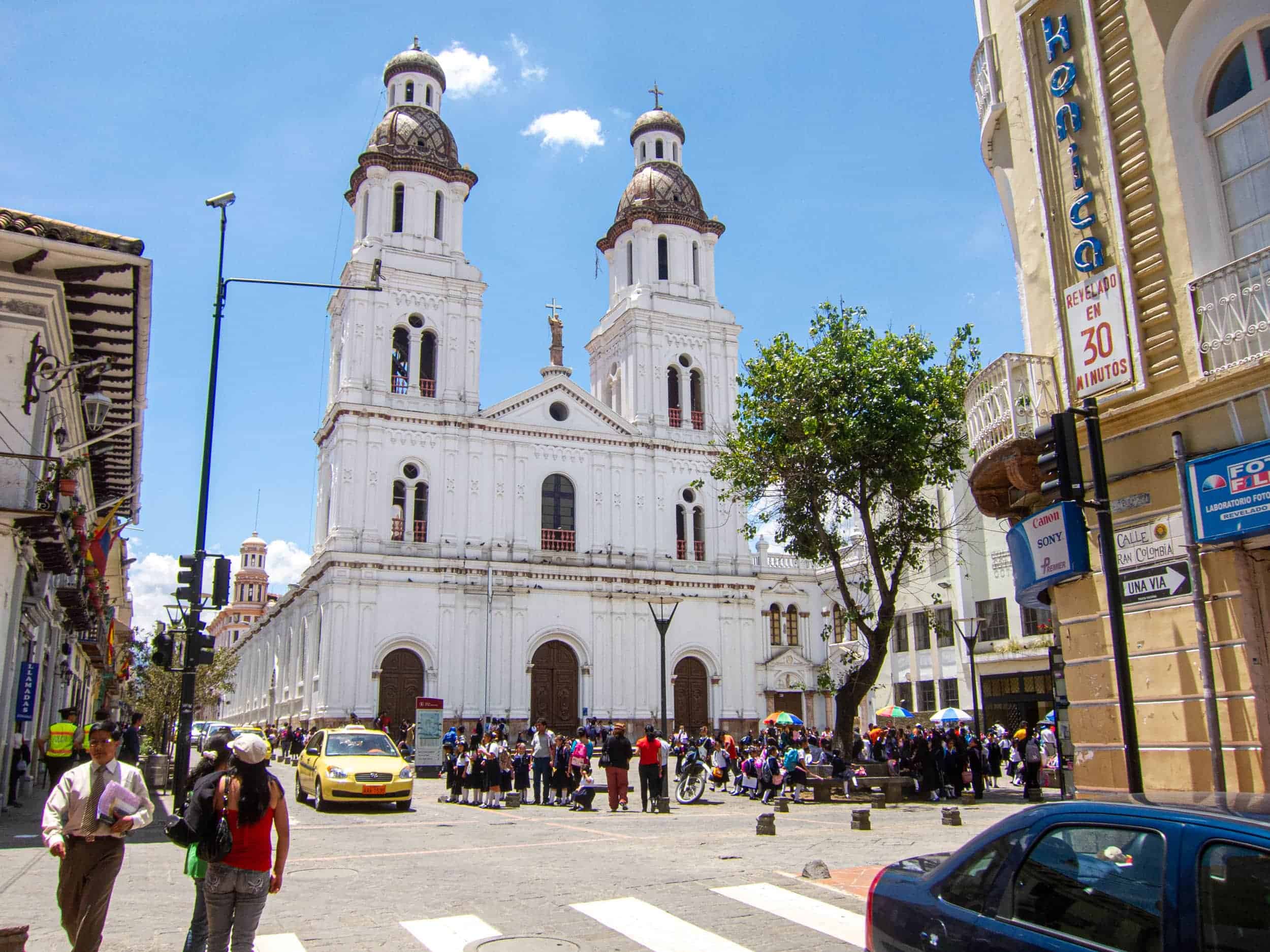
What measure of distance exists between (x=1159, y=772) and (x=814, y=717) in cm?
3683

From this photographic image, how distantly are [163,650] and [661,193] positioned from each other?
3661cm

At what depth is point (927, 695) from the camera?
37.4m

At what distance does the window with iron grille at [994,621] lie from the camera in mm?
33594

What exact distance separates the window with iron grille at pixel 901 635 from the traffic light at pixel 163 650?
2940 centimetres

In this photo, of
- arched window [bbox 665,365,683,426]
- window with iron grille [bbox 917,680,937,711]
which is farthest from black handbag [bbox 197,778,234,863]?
arched window [bbox 665,365,683,426]

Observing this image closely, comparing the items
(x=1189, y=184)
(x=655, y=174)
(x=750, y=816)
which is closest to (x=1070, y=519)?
(x=1189, y=184)

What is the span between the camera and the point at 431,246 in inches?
1667

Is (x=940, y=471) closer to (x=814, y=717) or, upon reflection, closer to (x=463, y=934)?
(x=463, y=934)

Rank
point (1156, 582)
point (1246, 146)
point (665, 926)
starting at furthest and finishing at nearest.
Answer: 1. point (1246, 146)
2. point (1156, 582)
3. point (665, 926)

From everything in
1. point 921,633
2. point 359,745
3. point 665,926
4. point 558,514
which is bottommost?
point 665,926

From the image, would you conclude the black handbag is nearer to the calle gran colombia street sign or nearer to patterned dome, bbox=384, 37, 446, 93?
the calle gran colombia street sign

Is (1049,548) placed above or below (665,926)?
above

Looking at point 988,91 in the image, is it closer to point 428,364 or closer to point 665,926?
point 665,926

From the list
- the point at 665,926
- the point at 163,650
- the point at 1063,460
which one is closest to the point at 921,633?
the point at 163,650
